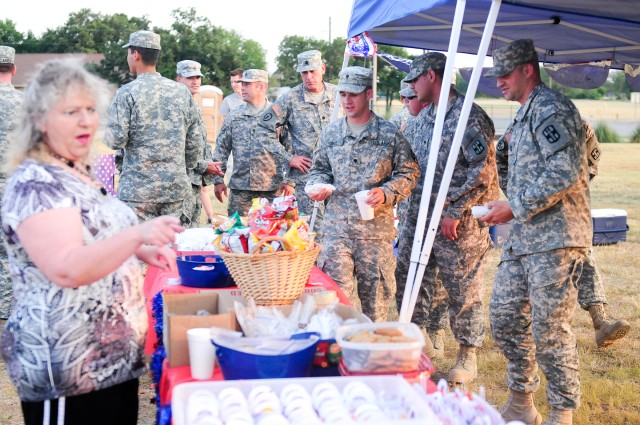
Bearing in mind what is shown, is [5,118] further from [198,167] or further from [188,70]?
[188,70]

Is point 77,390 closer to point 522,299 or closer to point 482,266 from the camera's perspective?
point 522,299

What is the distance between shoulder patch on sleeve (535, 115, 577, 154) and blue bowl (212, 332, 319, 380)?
6.05 ft

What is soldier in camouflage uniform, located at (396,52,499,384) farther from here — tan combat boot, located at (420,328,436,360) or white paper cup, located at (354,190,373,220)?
white paper cup, located at (354,190,373,220)

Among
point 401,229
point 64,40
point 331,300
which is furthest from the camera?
point 64,40

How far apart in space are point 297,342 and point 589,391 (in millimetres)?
2982

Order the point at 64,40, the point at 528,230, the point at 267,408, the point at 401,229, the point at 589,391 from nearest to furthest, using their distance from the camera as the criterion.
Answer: the point at 267,408 → the point at 528,230 → the point at 589,391 → the point at 401,229 → the point at 64,40

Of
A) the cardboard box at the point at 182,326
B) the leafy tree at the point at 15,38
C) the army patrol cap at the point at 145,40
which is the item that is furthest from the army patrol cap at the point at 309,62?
the leafy tree at the point at 15,38

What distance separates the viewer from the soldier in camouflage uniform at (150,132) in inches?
213

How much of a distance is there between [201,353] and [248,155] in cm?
457

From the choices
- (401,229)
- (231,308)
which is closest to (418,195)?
(401,229)

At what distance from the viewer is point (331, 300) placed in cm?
296

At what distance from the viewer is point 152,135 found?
5.48m

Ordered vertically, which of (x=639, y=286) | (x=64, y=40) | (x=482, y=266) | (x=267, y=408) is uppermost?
(x=64, y=40)

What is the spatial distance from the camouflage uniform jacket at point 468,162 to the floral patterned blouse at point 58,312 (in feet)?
8.92
